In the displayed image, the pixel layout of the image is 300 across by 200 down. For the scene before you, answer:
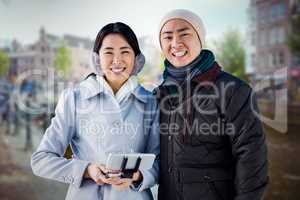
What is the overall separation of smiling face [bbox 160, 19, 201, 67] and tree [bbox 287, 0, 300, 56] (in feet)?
5.92

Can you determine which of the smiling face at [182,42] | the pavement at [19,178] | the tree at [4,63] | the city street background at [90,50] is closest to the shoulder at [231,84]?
the smiling face at [182,42]

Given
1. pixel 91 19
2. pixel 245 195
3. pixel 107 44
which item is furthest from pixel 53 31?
pixel 245 195

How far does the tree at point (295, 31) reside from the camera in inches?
104

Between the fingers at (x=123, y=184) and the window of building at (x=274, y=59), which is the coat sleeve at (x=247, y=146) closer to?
the fingers at (x=123, y=184)

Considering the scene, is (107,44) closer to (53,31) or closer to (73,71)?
(73,71)

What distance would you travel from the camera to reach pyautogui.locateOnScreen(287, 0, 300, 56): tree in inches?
104

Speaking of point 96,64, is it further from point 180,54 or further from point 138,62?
point 180,54

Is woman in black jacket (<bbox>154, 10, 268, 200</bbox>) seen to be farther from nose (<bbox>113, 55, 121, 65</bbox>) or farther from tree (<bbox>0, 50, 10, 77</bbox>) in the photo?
tree (<bbox>0, 50, 10, 77</bbox>)

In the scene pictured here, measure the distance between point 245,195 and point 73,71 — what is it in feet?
6.03

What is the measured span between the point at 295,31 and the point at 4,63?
92.1 inches

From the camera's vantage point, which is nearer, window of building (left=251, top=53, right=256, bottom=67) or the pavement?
window of building (left=251, top=53, right=256, bottom=67)

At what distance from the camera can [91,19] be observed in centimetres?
263

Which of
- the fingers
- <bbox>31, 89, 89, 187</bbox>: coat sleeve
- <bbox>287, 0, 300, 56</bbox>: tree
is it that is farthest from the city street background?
the fingers

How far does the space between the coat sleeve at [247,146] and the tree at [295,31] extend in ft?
6.09
